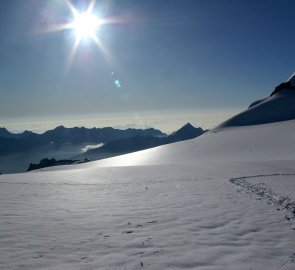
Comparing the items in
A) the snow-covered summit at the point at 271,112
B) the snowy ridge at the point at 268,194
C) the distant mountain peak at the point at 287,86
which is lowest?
the snowy ridge at the point at 268,194

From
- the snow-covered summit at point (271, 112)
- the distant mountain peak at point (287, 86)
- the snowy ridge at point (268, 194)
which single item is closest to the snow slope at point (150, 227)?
the snowy ridge at point (268, 194)

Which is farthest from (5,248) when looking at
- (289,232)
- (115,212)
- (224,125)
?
(224,125)

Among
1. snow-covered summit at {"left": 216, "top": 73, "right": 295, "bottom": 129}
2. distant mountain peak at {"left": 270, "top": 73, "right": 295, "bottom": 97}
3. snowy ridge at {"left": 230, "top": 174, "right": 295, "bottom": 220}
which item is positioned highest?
distant mountain peak at {"left": 270, "top": 73, "right": 295, "bottom": 97}

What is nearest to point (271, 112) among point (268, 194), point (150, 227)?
point (268, 194)

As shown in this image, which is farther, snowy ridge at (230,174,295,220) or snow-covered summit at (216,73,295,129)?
snow-covered summit at (216,73,295,129)

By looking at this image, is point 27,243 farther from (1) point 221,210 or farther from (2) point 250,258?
(1) point 221,210

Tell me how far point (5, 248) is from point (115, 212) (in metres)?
5.07

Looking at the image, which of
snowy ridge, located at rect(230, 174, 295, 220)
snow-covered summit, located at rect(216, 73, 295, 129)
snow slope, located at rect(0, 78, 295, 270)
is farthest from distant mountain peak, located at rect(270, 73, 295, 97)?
snow slope, located at rect(0, 78, 295, 270)

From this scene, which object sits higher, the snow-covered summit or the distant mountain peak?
the distant mountain peak

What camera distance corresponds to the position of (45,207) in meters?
13.6

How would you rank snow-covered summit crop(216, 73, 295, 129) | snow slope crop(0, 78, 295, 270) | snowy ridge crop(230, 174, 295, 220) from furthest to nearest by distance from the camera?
snow-covered summit crop(216, 73, 295, 129) < snowy ridge crop(230, 174, 295, 220) < snow slope crop(0, 78, 295, 270)

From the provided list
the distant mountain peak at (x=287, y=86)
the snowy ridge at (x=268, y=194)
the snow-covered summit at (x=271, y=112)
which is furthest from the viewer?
the distant mountain peak at (x=287, y=86)

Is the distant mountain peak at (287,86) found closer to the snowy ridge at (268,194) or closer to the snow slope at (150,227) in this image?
the snowy ridge at (268,194)

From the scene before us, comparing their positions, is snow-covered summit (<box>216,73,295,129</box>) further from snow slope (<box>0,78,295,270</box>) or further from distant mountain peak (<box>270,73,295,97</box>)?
snow slope (<box>0,78,295,270</box>)
